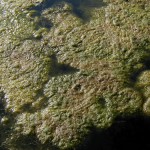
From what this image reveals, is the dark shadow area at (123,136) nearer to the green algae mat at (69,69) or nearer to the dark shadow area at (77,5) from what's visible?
the green algae mat at (69,69)

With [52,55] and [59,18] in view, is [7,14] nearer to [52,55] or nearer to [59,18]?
[59,18]

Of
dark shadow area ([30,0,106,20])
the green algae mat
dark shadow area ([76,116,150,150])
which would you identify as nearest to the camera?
dark shadow area ([76,116,150,150])

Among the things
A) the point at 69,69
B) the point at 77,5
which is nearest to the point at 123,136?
the point at 69,69

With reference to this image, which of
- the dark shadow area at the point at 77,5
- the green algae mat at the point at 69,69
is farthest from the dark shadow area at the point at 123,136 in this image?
the dark shadow area at the point at 77,5

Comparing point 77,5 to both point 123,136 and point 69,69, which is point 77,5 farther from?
point 123,136

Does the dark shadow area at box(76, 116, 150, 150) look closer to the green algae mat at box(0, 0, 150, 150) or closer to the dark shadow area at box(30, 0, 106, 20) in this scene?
the green algae mat at box(0, 0, 150, 150)

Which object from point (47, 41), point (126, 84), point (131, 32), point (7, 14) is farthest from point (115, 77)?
point (7, 14)

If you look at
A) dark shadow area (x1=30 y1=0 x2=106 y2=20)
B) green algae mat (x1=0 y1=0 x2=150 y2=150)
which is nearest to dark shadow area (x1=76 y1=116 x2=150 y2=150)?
green algae mat (x1=0 y1=0 x2=150 y2=150)
